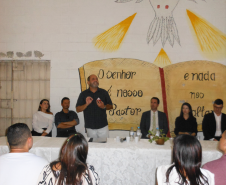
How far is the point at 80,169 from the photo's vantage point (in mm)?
1237

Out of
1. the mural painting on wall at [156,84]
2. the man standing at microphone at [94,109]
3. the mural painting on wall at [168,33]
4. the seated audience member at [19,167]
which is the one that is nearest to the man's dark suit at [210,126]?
the mural painting on wall at [156,84]

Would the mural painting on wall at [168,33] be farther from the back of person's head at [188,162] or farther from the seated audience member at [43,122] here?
the back of person's head at [188,162]

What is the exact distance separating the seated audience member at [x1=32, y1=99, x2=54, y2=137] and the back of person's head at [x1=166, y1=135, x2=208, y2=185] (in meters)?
2.79

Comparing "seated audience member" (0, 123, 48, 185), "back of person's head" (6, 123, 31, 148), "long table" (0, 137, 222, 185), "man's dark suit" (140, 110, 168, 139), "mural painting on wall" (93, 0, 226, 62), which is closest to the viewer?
"seated audience member" (0, 123, 48, 185)

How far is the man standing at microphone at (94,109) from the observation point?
3.35 m

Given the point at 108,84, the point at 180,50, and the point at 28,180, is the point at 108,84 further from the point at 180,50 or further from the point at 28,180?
the point at 28,180

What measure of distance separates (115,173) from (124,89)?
2.02 metres

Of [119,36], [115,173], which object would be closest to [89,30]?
[119,36]

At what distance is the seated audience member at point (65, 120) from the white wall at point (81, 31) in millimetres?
259

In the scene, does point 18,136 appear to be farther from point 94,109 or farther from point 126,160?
point 94,109

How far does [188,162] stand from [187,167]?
0.03 m

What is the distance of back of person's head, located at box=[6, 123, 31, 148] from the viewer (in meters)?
1.48

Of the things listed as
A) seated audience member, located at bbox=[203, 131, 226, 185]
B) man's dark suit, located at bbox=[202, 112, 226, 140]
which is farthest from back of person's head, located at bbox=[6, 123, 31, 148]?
man's dark suit, located at bbox=[202, 112, 226, 140]

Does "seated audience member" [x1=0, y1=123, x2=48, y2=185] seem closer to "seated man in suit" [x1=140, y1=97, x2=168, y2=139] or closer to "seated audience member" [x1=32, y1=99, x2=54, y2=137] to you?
"seated audience member" [x1=32, y1=99, x2=54, y2=137]
